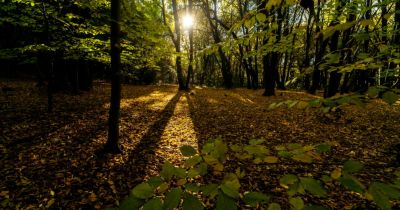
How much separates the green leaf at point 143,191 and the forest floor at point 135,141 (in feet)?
6.13

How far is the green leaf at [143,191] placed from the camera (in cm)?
94

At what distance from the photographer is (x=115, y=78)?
213 inches

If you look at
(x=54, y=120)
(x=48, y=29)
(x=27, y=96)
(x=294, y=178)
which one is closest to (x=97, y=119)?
(x=54, y=120)

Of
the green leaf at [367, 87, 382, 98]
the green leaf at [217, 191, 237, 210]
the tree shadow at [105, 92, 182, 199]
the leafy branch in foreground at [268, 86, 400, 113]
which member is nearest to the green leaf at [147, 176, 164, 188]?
the green leaf at [217, 191, 237, 210]

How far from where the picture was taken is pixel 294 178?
1187mm

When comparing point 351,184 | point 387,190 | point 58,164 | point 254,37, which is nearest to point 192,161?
point 351,184

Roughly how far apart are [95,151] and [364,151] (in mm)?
6974

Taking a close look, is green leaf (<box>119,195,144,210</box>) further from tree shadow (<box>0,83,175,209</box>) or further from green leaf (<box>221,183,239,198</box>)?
tree shadow (<box>0,83,175,209</box>)

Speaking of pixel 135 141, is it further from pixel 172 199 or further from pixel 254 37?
pixel 172 199

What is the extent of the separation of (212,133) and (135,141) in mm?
2421

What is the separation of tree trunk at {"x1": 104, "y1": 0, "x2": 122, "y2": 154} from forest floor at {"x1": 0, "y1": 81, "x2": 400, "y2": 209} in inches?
13.9

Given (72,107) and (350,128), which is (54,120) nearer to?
(72,107)

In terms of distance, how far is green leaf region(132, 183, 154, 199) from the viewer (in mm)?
942

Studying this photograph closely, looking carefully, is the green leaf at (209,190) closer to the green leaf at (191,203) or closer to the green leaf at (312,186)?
the green leaf at (191,203)
